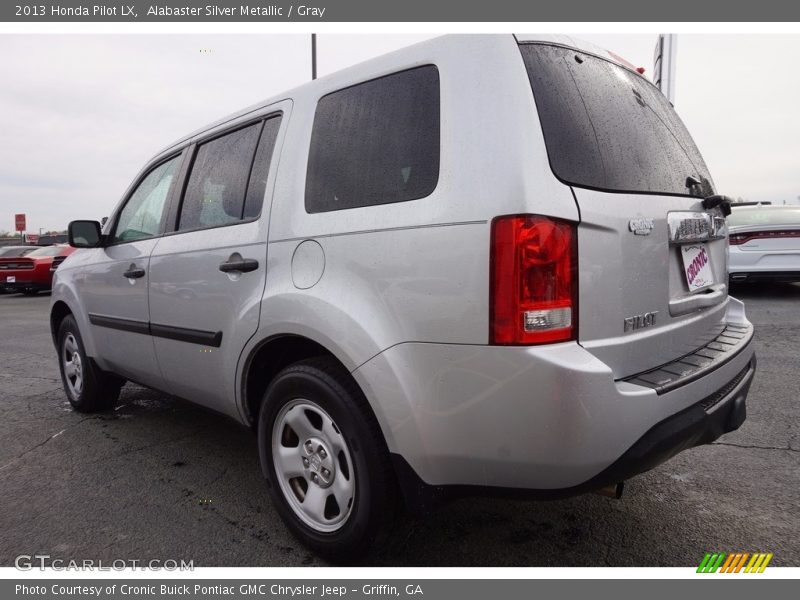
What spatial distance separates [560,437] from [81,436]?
10.5ft

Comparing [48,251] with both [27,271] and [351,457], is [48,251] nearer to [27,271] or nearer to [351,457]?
[27,271]

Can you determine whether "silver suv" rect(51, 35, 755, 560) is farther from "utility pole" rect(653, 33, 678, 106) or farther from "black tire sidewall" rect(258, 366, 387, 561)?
"utility pole" rect(653, 33, 678, 106)

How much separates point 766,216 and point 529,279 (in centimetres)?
839

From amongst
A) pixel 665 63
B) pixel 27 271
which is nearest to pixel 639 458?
pixel 665 63

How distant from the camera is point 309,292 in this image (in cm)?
209

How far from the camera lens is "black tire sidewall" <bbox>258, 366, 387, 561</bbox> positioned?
1.91 m

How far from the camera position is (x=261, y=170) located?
2.54 meters

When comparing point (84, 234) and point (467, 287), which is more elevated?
point (84, 234)

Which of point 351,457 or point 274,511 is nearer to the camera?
point 351,457

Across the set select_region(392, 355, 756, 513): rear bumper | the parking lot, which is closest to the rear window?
select_region(392, 355, 756, 513): rear bumper

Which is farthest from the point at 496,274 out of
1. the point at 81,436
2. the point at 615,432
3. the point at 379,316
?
the point at 81,436

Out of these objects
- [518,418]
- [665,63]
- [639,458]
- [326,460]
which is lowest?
[326,460]

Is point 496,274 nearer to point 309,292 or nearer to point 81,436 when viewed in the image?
point 309,292

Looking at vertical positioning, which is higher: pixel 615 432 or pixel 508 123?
pixel 508 123
